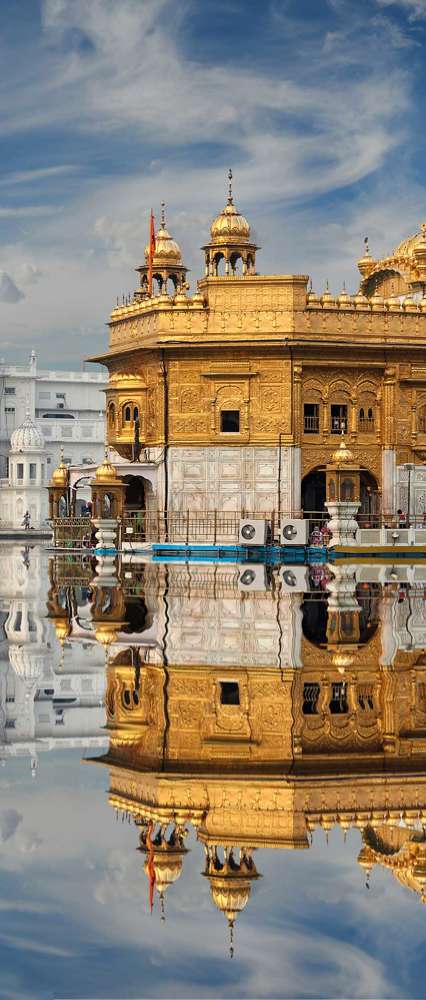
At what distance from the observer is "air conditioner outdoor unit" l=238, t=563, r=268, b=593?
26697 millimetres

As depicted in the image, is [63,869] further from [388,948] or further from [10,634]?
[10,634]

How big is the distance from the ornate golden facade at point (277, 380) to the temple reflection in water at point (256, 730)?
2301 cm

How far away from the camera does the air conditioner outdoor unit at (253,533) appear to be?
39.5 metres

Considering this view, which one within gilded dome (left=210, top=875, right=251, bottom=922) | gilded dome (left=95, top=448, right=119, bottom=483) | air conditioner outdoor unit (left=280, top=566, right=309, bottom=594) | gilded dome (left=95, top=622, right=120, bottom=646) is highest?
gilded dome (left=95, top=448, right=119, bottom=483)

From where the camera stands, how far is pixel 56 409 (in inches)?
4350

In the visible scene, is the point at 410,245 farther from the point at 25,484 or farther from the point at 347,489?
the point at 25,484

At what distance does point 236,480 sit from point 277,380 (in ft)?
10.7

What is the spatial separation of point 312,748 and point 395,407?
36823mm

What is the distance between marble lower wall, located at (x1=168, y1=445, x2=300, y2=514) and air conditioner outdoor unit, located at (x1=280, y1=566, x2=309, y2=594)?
967cm

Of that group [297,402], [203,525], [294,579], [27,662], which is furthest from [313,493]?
[27,662]

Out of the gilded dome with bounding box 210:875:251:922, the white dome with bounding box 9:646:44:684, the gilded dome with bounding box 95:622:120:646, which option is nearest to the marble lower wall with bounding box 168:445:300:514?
the gilded dome with bounding box 95:622:120:646

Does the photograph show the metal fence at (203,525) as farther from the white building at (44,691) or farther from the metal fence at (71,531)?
the white building at (44,691)

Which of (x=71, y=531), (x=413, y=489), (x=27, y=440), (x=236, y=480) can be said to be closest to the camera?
(x=236, y=480)

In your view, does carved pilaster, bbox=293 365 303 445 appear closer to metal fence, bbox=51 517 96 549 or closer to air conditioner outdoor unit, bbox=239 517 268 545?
air conditioner outdoor unit, bbox=239 517 268 545
